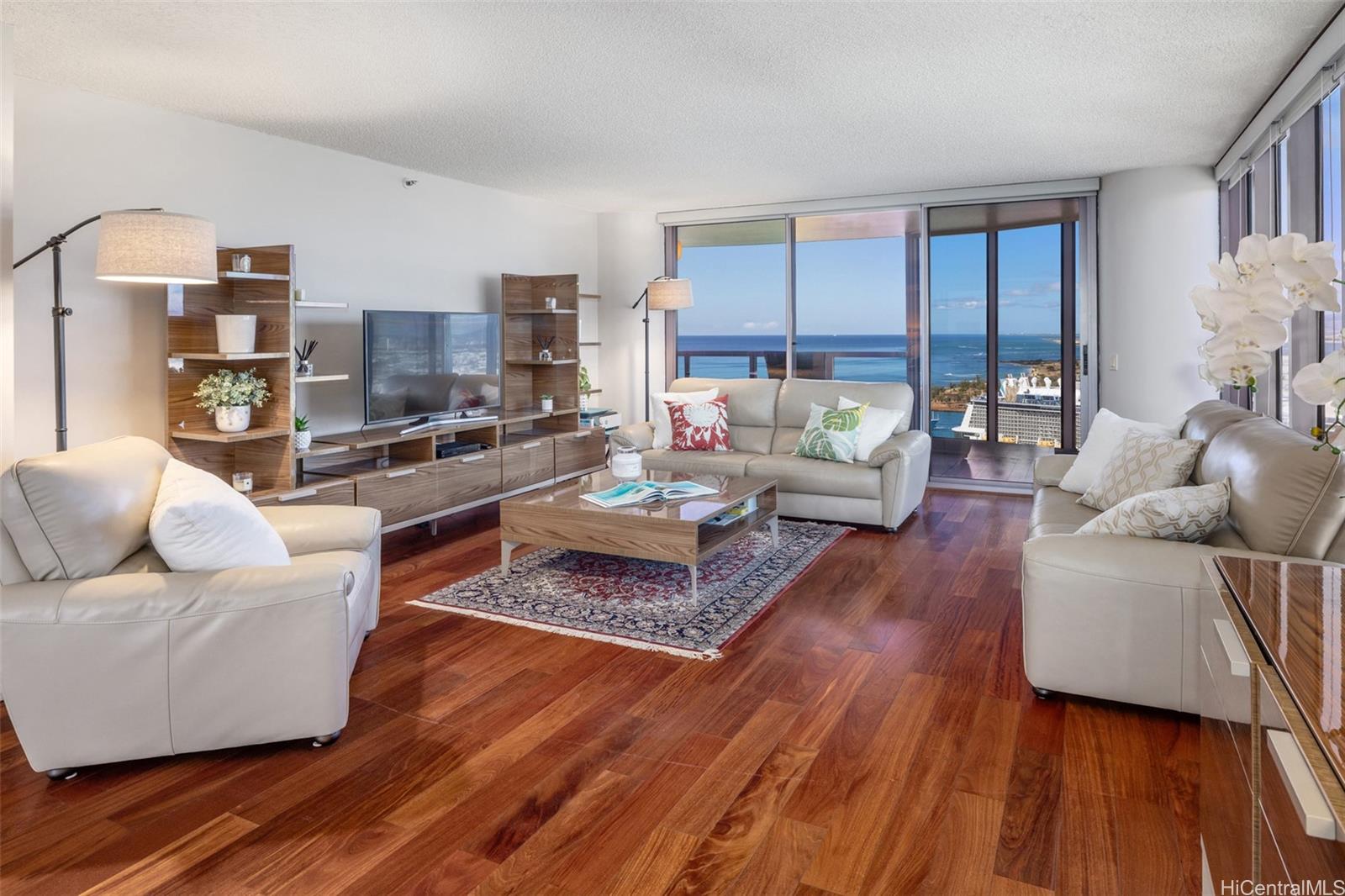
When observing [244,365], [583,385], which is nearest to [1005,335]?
[583,385]

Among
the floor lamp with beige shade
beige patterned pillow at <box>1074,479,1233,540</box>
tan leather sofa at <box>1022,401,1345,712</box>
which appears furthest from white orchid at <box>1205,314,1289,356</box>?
the floor lamp with beige shade

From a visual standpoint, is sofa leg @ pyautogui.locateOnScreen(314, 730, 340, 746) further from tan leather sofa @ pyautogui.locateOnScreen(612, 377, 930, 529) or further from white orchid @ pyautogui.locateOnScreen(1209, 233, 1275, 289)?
tan leather sofa @ pyautogui.locateOnScreen(612, 377, 930, 529)

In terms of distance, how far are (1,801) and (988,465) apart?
630 cm

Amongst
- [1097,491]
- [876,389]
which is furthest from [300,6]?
[876,389]

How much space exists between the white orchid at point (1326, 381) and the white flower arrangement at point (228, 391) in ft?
13.8

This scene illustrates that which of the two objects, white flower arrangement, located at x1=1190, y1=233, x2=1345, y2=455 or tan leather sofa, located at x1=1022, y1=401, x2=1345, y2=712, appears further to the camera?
tan leather sofa, located at x1=1022, y1=401, x2=1345, y2=712

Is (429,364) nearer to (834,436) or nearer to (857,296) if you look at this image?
(834,436)

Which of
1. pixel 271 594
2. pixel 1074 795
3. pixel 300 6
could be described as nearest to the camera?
pixel 1074 795

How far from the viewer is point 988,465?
21.9ft

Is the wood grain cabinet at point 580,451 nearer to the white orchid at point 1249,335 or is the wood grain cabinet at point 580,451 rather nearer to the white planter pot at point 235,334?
the white planter pot at point 235,334

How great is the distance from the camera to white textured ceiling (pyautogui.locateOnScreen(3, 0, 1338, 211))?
2977 millimetres

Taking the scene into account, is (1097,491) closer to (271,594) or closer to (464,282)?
(271,594)

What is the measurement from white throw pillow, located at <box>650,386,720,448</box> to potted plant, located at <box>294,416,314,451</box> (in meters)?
2.31

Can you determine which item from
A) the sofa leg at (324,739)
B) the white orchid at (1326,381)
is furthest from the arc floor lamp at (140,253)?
the white orchid at (1326,381)
